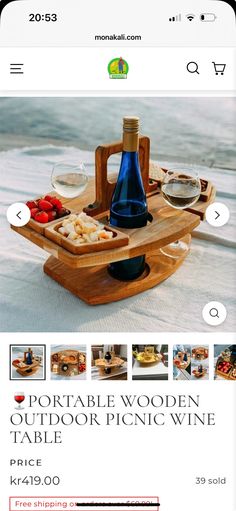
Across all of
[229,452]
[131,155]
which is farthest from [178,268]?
[229,452]

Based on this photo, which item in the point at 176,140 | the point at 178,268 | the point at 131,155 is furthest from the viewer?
the point at 176,140

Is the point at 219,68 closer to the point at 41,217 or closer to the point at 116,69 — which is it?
the point at 116,69

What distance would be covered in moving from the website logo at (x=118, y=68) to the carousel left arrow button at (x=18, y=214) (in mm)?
223

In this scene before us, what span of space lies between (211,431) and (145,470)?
0.30 ft

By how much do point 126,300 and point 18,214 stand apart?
0.63 ft

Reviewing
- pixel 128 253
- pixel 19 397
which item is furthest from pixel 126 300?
pixel 19 397

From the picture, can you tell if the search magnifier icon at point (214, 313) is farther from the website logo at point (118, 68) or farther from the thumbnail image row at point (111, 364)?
the website logo at point (118, 68)

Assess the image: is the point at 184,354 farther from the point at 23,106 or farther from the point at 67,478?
the point at 23,106

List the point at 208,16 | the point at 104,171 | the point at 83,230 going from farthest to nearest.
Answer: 1. the point at 104,171
2. the point at 83,230
3. the point at 208,16

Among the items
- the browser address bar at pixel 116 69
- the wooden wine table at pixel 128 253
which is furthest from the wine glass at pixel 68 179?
the browser address bar at pixel 116 69

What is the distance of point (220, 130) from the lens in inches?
35.1

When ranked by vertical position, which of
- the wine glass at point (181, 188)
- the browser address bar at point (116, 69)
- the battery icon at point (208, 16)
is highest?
the battery icon at point (208, 16)

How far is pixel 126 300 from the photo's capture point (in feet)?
2.91

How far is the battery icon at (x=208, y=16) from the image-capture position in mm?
689
